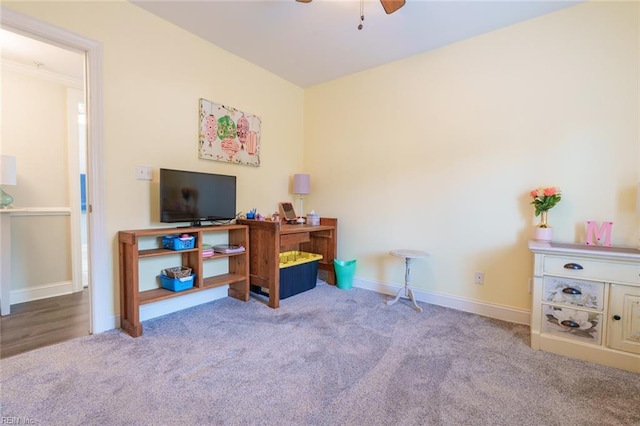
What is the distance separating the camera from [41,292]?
3010 mm

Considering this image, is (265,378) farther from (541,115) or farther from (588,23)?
(588,23)

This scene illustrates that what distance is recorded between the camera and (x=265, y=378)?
1.65m

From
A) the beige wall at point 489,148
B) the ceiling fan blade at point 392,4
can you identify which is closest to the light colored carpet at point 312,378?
the beige wall at point 489,148

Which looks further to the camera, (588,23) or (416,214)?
(416,214)

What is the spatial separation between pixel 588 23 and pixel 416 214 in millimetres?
2019

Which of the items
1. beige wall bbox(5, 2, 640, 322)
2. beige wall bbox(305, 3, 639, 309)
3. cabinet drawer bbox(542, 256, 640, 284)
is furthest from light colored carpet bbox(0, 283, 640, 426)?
beige wall bbox(305, 3, 639, 309)

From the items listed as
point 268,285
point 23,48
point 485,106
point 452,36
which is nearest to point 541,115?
point 485,106

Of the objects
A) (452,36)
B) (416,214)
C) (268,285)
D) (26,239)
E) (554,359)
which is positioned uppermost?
(452,36)

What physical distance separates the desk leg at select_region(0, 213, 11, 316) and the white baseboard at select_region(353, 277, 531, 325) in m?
3.55

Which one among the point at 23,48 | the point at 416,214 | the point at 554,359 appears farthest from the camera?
the point at 416,214

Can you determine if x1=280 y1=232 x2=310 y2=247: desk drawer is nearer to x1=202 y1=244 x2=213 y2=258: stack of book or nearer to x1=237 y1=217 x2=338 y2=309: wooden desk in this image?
x1=237 y1=217 x2=338 y2=309: wooden desk

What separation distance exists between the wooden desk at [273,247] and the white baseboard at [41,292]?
213 centimetres

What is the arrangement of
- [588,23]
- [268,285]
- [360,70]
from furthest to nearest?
[360,70] < [268,285] < [588,23]

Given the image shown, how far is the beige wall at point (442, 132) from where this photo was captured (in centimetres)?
217
